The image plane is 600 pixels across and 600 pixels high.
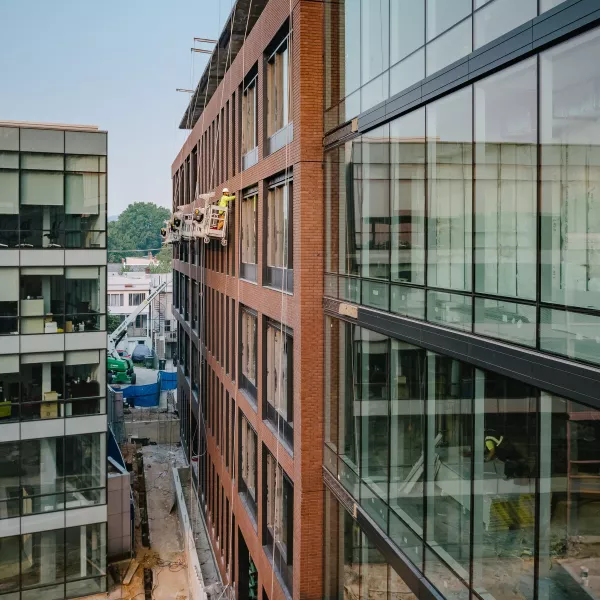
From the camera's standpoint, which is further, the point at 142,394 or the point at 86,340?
the point at 142,394

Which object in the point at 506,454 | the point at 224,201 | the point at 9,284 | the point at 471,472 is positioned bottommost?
the point at 471,472

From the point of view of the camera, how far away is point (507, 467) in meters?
7.27

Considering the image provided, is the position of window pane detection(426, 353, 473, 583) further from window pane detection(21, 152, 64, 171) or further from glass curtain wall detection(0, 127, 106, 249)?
window pane detection(21, 152, 64, 171)

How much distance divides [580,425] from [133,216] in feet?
549

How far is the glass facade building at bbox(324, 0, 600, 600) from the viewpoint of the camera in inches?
247

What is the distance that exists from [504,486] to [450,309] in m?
2.38

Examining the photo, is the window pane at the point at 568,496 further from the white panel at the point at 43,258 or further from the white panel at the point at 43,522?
the white panel at the point at 43,522

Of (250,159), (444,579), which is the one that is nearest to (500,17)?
(444,579)

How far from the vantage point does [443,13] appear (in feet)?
29.1

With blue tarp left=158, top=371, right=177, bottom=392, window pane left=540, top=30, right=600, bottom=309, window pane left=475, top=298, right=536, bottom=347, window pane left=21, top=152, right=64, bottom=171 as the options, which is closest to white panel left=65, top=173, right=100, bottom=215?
window pane left=21, top=152, right=64, bottom=171

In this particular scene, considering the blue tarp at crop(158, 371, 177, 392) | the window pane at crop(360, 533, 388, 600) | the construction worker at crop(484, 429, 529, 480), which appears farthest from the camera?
the blue tarp at crop(158, 371, 177, 392)

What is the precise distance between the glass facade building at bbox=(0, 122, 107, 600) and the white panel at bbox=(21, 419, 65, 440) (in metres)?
0.03

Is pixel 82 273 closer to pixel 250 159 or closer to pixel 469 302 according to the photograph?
pixel 250 159

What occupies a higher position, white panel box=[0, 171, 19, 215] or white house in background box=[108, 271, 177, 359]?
white panel box=[0, 171, 19, 215]
